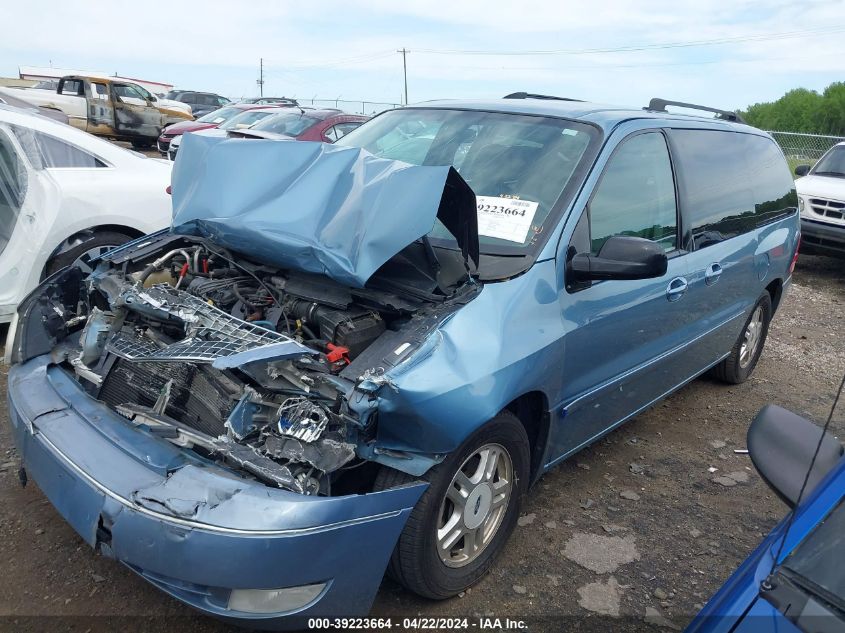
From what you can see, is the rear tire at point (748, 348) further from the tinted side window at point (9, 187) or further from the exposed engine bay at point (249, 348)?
the tinted side window at point (9, 187)

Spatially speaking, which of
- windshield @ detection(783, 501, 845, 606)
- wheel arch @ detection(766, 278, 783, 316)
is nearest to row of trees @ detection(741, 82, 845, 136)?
wheel arch @ detection(766, 278, 783, 316)

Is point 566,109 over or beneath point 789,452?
over

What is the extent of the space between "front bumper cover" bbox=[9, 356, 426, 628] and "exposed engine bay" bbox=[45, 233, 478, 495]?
0.51ft

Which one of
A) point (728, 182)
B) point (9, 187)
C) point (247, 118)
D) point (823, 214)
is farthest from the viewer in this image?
point (247, 118)

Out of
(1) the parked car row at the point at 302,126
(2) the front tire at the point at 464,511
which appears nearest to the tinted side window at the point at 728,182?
(2) the front tire at the point at 464,511

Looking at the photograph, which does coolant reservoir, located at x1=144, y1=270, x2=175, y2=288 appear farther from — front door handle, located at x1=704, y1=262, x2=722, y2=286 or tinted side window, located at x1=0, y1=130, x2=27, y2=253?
front door handle, located at x1=704, y1=262, x2=722, y2=286

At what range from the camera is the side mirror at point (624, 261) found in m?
2.82

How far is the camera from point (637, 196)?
11.5 feet

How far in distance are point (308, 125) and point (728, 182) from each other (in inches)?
331

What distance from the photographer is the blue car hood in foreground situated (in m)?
2.68

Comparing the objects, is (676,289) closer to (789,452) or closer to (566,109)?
(566,109)

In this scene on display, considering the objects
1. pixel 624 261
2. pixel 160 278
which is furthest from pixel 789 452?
pixel 160 278

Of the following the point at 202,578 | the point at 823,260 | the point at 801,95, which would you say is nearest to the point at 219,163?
the point at 202,578

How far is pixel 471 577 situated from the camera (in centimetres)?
282
